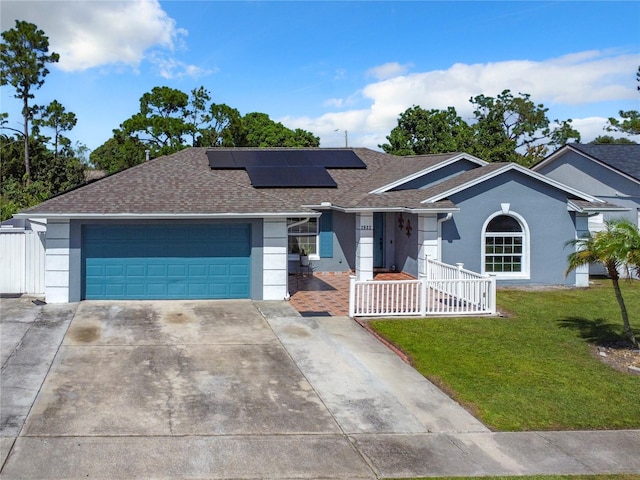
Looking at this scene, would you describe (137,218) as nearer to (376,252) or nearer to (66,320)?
(66,320)

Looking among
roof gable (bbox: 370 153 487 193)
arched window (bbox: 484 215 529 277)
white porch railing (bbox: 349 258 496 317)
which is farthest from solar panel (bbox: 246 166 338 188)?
white porch railing (bbox: 349 258 496 317)

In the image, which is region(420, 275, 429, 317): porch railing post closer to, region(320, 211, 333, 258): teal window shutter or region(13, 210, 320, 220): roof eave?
region(13, 210, 320, 220): roof eave

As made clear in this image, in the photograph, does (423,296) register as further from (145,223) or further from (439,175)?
(439,175)

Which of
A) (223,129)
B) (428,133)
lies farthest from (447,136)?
(223,129)

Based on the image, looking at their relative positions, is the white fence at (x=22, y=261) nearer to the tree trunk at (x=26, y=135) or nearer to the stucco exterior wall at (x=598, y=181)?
the stucco exterior wall at (x=598, y=181)

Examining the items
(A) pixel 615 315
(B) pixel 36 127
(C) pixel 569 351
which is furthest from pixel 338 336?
(B) pixel 36 127

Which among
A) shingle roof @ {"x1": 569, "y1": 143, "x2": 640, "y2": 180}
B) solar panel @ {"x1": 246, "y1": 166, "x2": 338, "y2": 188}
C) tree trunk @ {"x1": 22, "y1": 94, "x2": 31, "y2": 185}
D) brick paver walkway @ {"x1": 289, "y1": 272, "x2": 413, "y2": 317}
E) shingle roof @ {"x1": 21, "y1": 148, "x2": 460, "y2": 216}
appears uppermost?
tree trunk @ {"x1": 22, "y1": 94, "x2": 31, "y2": 185}
